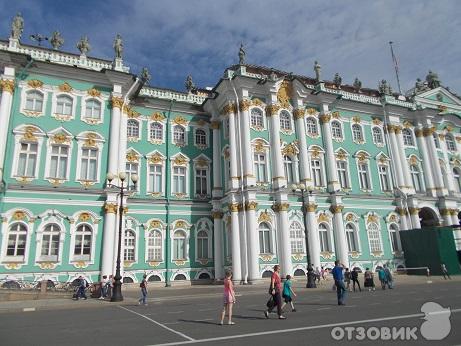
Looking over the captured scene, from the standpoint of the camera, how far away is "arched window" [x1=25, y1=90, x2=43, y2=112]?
2784 centimetres

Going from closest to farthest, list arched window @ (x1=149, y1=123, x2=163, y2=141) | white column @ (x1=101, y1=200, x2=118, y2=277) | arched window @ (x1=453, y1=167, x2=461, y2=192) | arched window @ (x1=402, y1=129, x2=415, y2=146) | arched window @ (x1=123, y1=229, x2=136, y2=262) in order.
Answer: white column @ (x1=101, y1=200, x2=118, y2=277), arched window @ (x1=123, y1=229, x2=136, y2=262), arched window @ (x1=149, y1=123, x2=163, y2=141), arched window @ (x1=402, y1=129, x2=415, y2=146), arched window @ (x1=453, y1=167, x2=461, y2=192)

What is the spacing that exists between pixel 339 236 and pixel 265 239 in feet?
25.0

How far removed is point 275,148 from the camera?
32.1 meters

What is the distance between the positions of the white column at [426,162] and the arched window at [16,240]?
40.1m

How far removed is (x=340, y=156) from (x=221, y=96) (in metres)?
13.8

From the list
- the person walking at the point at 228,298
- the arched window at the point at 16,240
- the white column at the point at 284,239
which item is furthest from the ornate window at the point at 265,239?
the person walking at the point at 228,298

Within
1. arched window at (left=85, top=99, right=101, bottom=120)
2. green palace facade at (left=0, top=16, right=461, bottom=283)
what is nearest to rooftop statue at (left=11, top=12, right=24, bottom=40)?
green palace facade at (left=0, top=16, right=461, bottom=283)

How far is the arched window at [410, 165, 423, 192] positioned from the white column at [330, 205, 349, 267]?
12.2 m

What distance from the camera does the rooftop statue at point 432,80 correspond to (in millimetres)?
46562

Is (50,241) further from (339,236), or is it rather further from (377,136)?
(377,136)

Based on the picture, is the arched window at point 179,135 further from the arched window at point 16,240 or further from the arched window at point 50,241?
the arched window at point 16,240

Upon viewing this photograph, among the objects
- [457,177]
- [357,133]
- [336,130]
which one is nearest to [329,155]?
[336,130]

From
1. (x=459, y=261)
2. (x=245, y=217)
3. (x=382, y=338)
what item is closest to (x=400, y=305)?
(x=382, y=338)

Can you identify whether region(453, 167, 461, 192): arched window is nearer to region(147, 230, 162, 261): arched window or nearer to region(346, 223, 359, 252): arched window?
region(346, 223, 359, 252): arched window
